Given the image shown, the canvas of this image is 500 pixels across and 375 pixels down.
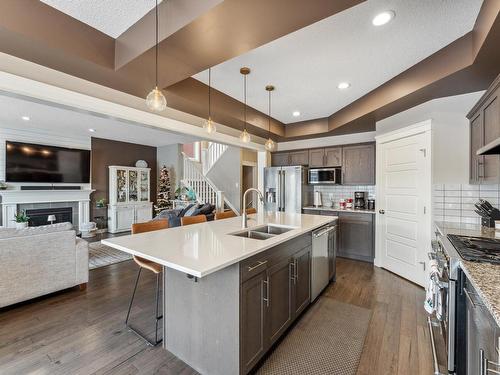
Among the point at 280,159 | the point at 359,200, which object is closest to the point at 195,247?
the point at 359,200

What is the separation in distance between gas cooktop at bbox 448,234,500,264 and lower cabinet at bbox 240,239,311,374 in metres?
1.21

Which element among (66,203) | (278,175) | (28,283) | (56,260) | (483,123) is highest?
(483,123)

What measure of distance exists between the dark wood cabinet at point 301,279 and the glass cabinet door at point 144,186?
635 centimetres

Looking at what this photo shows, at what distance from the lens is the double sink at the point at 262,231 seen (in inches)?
93.8

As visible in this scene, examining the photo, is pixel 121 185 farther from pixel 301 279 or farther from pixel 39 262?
pixel 301 279

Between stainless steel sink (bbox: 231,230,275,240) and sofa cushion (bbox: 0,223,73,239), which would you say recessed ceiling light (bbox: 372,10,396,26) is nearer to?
stainless steel sink (bbox: 231,230,275,240)

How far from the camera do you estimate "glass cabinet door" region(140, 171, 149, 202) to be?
24.3 feet

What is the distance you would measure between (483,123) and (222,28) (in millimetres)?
2490

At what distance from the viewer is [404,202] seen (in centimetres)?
337

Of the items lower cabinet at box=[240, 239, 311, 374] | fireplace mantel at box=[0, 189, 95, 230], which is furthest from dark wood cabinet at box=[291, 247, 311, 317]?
fireplace mantel at box=[0, 189, 95, 230]

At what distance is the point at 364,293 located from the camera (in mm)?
2934

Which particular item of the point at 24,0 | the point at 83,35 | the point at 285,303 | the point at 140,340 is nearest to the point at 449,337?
the point at 285,303

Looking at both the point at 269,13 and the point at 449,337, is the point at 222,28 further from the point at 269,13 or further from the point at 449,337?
the point at 449,337

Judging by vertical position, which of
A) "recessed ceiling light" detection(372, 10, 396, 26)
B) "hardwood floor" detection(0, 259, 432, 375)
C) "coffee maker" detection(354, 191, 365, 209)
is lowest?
"hardwood floor" detection(0, 259, 432, 375)
